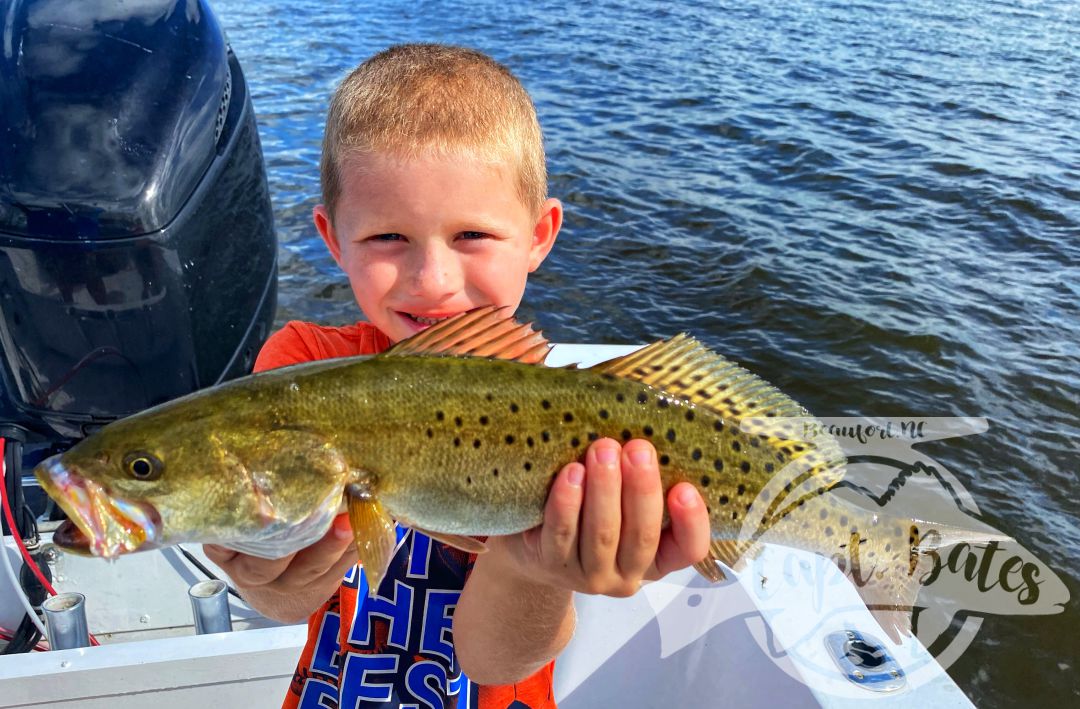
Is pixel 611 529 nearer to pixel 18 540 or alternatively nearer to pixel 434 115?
pixel 434 115

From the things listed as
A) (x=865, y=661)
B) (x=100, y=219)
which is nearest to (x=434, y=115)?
(x=100, y=219)

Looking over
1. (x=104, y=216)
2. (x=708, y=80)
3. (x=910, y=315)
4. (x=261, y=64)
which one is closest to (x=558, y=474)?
(x=104, y=216)

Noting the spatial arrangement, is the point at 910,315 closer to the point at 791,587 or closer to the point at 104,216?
the point at 791,587

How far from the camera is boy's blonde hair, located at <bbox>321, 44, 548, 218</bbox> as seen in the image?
2.83m

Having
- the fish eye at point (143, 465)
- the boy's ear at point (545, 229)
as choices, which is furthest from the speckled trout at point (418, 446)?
the boy's ear at point (545, 229)

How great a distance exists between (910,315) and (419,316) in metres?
8.08

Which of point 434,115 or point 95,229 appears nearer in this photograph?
point 434,115

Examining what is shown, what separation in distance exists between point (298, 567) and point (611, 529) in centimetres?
91

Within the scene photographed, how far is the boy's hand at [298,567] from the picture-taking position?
2416mm

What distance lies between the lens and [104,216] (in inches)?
153

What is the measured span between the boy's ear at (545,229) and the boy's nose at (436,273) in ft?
1.62

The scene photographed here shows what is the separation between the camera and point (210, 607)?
347 centimetres

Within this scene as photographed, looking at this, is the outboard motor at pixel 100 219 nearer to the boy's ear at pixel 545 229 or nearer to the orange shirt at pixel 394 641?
the orange shirt at pixel 394 641

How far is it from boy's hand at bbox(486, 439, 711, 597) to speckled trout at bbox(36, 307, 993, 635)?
6cm
